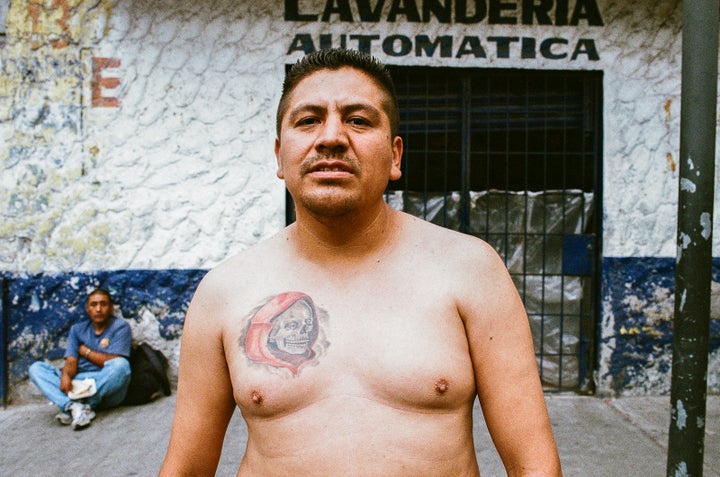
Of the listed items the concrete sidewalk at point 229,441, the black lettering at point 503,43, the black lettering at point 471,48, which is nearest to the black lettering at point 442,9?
the black lettering at point 471,48

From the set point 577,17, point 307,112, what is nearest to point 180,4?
point 577,17

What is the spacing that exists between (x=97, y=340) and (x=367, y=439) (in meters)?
3.45

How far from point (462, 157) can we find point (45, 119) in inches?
128

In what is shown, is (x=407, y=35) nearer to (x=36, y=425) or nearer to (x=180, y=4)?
(x=180, y=4)

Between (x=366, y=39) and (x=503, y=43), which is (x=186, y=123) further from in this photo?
(x=503, y=43)

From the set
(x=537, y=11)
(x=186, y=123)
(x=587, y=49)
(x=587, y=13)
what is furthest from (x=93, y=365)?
(x=587, y=13)

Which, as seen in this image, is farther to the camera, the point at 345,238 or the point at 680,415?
the point at 680,415

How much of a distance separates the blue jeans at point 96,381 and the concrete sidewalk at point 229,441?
136 mm

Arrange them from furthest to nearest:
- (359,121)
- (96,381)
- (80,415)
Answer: (96,381)
(80,415)
(359,121)

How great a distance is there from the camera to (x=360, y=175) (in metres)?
1.47

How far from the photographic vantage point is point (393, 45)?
4.45 m

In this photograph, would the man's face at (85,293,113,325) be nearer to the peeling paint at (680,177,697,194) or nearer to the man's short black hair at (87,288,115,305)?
the man's short black hair at (87,288,115,305)

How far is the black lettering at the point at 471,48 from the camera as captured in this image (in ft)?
14.6

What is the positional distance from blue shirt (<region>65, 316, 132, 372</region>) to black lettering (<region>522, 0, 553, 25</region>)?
390cm
